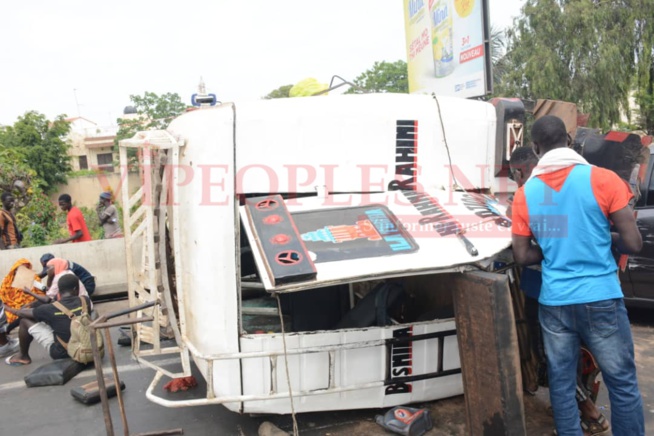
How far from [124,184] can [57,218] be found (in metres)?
12.9

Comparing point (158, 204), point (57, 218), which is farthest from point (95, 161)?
point (158, 204)

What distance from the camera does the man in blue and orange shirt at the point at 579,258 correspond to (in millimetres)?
2506

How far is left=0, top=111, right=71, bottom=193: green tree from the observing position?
21.1 m

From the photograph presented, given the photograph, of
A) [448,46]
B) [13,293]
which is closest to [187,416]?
[13,293]

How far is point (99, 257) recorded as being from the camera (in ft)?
25.3

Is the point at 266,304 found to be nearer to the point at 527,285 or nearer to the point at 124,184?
the point at 124,184

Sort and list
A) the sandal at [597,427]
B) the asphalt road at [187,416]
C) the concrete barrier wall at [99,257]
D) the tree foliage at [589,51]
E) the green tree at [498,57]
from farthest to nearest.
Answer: the green tree at [498,57] < the tree foliage at [589,51] < the concrete barrier wall at [99,257] < the asphalt road at [187,416] < the sandal at [597,427]

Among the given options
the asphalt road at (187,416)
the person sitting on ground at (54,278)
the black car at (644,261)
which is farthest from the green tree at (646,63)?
the person sitting on ground at (54,278)

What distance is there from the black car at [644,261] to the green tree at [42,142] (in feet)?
71.5

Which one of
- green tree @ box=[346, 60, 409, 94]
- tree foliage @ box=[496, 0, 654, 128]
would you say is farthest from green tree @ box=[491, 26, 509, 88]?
green tree @ box=[346, 60, 409, 94]

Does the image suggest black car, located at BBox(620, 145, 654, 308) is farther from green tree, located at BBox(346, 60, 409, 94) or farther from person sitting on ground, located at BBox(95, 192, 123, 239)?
green tree, located at BBox(346, 60, 409, 94)

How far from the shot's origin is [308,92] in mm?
3865

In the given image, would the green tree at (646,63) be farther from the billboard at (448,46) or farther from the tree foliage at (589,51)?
the billboard at (448,46)

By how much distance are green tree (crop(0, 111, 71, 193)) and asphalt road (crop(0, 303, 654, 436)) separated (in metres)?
19.3
